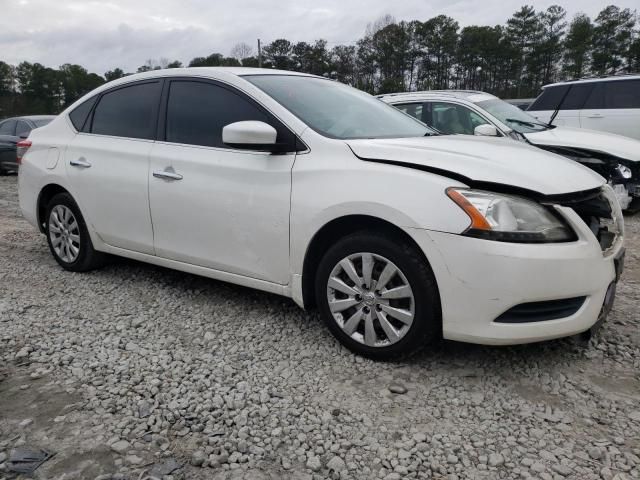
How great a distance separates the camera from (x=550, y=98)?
9.38m

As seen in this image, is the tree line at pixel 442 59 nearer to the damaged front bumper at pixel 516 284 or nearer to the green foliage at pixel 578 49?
the green foliage at pixel 578 49

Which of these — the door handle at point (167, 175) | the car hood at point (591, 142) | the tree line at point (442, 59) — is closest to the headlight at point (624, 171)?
the car hood at point (591, 142)

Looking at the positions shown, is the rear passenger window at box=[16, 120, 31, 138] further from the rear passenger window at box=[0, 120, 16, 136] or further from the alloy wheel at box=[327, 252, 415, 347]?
the alloy wheel at box=[327, 252, 415, 347]

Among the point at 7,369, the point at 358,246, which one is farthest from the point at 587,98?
the point at 7,369

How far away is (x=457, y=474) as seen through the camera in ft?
6.68

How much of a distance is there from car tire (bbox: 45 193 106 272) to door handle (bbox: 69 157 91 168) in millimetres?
298

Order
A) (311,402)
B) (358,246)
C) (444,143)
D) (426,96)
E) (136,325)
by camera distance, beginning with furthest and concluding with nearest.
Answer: (426,96)
(136,325)
(444,143)
(358,246)
(311,402)

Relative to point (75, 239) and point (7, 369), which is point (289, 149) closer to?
point (7, 369)

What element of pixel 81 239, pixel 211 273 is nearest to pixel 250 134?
pixel 211 273

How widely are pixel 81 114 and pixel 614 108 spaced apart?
835 centimetres

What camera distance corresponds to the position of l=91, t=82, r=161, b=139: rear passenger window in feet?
12.8

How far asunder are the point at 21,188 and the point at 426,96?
4906 millimetres

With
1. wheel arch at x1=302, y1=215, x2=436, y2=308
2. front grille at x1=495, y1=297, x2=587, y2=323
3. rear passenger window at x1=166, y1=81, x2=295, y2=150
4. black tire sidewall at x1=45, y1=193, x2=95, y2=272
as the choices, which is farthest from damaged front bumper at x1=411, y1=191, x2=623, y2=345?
black tire sidewall at x1=45, y1=193, x2=95, y2=272

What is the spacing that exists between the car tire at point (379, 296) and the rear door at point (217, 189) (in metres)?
0.37
